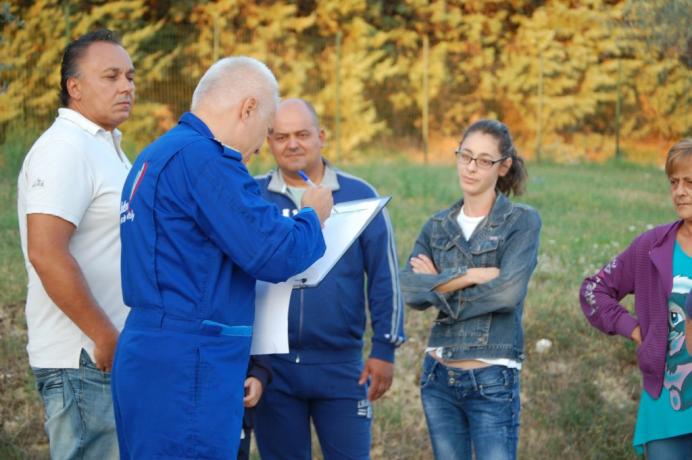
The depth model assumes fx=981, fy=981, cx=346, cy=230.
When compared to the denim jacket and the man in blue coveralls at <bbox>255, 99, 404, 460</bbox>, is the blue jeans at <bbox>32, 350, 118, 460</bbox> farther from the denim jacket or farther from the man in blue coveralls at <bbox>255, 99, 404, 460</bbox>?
the denim jacket

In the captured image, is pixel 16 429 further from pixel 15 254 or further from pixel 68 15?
pixel 68 15

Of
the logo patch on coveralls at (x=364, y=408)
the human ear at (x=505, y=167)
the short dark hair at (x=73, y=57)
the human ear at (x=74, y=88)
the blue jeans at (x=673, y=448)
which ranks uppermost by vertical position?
the short dark hair at (x=73, y=57)

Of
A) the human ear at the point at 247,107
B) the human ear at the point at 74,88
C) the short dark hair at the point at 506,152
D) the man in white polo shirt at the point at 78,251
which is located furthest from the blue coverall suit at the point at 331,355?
the human ear at the point at 247,107

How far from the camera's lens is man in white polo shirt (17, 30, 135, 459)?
131 inches

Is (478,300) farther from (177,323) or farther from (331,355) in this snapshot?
(177,323)

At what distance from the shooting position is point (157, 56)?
46.6 feet

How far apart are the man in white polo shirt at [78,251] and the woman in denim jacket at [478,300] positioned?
129 cm

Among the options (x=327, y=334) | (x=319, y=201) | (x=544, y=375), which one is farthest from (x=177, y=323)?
(x=544, y=375)

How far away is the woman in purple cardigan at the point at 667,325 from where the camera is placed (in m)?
3.76

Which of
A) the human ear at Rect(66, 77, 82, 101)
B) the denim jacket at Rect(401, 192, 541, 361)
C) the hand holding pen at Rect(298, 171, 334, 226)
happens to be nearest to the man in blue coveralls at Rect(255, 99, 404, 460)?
the denim jacket at Rect(401, 192, 541, 361)

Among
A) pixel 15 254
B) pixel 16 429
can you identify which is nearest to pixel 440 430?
pixel 16 429

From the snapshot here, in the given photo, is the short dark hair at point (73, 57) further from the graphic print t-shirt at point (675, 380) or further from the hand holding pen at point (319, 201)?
the graphic print t-shirt at point (675, 380)

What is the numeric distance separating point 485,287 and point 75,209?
5.34 ft

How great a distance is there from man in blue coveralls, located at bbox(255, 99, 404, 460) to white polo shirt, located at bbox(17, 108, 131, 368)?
2.78 ft
